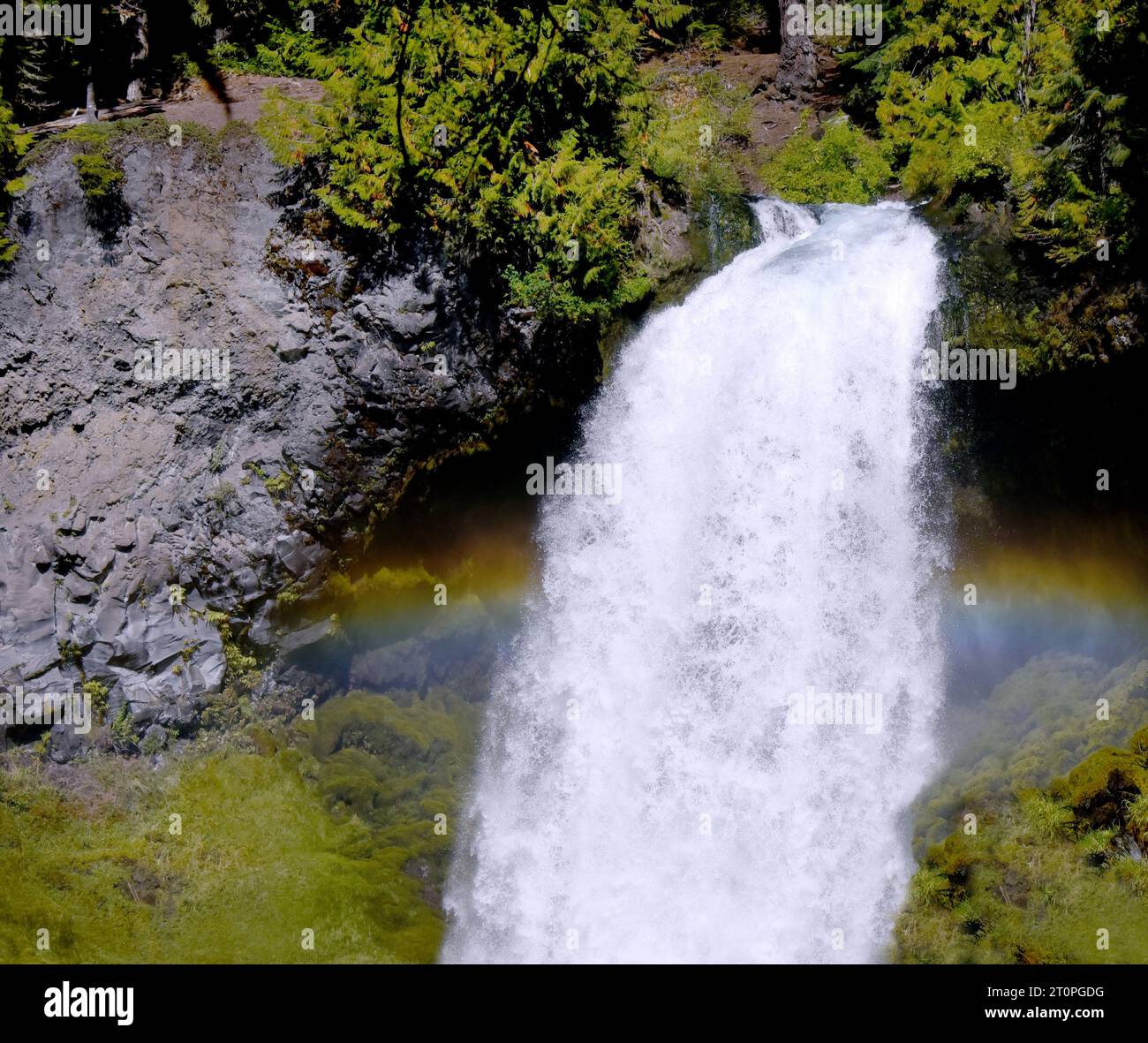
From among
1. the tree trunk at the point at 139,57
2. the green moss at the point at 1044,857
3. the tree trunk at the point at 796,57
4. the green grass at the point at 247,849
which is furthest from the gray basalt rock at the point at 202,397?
the tree trunk at the point at 796,57

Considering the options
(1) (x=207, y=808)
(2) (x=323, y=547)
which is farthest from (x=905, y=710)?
(1) (x=207, y=808)

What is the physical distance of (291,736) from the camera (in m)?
11.0

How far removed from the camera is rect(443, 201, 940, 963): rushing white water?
9.88 meters

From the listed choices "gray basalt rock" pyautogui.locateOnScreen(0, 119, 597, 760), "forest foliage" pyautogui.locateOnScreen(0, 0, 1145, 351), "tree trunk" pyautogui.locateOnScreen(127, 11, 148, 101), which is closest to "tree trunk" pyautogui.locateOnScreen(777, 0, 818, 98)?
"forest foliage" pyautogui.locateOnScreen(0, 0, 1145, 351)

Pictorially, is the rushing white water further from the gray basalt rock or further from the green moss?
the gray basalt rock

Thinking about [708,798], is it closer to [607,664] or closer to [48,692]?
[607,664]

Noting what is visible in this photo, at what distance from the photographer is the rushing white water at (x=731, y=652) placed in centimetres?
988

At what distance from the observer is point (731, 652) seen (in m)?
10.9

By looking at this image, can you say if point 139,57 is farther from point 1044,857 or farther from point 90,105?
point 1044,857

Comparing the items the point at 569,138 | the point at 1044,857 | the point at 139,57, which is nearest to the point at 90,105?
the point at 139,57

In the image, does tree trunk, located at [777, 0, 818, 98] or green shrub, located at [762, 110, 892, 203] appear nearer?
green shrub, located at [762, 110, 892, 203]

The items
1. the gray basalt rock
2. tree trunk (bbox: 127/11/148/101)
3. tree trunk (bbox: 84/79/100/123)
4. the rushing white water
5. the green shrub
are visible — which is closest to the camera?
the rushing white water

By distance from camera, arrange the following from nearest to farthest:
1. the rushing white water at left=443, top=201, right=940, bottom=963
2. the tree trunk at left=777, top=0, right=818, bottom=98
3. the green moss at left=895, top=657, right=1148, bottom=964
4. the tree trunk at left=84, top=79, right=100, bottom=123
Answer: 1. the green moss at left=895, top=657, right=1148, bottom=964
2. the rushing white water at left=443, top=201, right=940, bottom=963
3. the tree trunk at left=84, top=79, right=100, bottom=123
4. the tree trunk at left=777, top=0, right=818, bottom=98

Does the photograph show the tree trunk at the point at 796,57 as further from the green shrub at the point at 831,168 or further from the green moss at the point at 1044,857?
the green moss at the point at 1044,857
